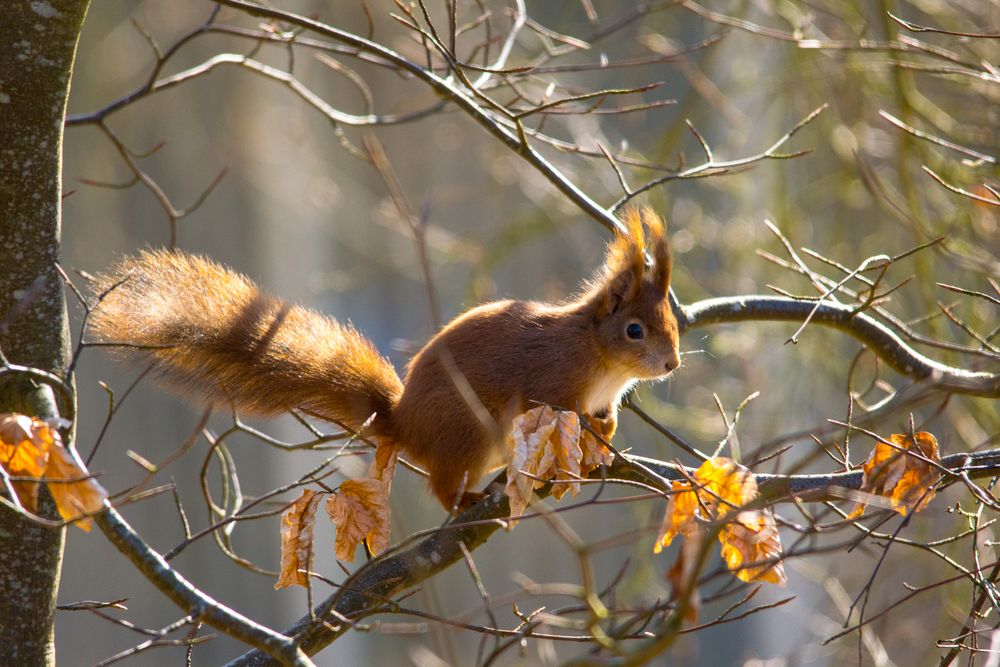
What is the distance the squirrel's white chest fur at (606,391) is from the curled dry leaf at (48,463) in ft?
3.92

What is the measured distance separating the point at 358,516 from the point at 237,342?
1.57 feet

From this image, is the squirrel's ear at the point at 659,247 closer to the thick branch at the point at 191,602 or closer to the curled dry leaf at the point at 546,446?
the curled dry leaf at the point at 546,446

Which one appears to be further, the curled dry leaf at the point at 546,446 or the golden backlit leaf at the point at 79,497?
→ the curled dry leaf at the point at 546,446

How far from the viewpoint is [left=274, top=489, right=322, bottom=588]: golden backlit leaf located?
1384mm

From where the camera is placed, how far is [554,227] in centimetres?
371

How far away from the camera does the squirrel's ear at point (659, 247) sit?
1980 millimetres

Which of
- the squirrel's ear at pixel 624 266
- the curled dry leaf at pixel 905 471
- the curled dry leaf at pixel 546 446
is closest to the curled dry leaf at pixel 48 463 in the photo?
the curled dry leaf at pixel 546 446

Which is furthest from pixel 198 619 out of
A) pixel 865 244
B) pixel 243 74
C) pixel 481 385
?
pixel 243 74

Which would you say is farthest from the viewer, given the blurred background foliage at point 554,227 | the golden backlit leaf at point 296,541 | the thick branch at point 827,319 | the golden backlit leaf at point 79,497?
the blurred background foliage at point 554,227

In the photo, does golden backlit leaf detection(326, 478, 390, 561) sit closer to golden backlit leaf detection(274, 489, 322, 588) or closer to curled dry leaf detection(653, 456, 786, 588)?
golden backlit leaf detection(274, 489, 322, 588)

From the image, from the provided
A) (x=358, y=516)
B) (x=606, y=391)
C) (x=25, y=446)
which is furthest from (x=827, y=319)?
(x=25, y=446)

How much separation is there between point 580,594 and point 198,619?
1.51ft

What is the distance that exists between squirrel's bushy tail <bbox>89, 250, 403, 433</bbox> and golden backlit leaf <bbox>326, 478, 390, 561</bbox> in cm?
25

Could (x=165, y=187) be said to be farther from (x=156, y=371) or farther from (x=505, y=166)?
(x=156, y=371)
